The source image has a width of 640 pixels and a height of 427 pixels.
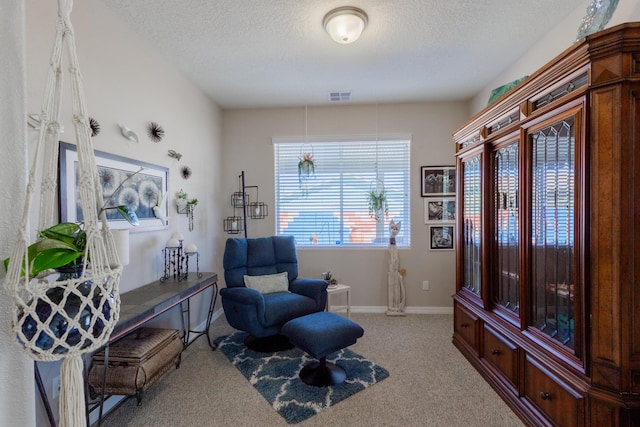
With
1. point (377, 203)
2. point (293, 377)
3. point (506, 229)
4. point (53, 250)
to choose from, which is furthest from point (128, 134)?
point (506, 229)

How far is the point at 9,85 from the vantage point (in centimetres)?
73

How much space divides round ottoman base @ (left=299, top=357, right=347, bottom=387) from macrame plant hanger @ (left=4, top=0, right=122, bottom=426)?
5.54ft

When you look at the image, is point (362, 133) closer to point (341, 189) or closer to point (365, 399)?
point (341, 189)

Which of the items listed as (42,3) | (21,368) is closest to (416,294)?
(21,368)

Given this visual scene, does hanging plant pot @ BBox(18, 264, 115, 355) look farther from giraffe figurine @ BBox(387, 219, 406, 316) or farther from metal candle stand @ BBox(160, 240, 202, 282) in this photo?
giraffe figurine @ BBox(387, 219, 406, 316)

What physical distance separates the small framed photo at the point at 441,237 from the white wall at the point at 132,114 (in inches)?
112

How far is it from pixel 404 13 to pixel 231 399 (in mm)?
3030

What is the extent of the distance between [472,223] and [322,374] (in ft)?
5.93

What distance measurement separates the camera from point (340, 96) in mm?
3537

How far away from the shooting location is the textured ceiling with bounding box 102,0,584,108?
2025 millimetres

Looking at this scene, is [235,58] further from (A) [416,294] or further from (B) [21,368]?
(A) [416,294]

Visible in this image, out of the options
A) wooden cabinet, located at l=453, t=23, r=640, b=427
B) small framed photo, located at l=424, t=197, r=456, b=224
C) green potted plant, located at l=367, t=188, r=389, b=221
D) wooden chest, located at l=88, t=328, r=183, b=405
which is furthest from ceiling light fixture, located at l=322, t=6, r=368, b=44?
wooden chest, located at l=88, t=328, r=183, b=405

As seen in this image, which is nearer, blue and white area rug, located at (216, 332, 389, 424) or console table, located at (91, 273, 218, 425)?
console table, located at (91, 273, 218, 425)

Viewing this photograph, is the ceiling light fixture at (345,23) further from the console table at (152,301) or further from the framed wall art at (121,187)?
the console table at (152,301)
